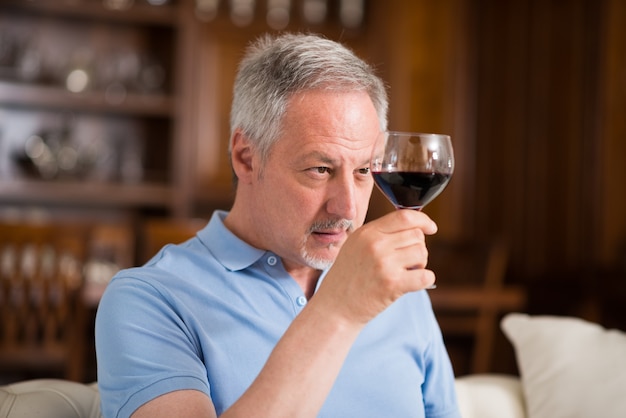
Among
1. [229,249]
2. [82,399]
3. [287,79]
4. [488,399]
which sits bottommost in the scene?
[488,399]

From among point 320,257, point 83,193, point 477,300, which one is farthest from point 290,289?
point 83,193

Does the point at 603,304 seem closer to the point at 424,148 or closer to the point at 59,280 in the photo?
the point at 59,280

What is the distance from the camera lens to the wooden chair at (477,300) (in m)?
3.11

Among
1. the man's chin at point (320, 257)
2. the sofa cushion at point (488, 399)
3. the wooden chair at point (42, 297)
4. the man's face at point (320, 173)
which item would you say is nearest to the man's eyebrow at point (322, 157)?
the man's face at point (320, 173)

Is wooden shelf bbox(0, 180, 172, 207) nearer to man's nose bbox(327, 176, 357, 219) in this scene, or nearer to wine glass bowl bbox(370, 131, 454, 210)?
man's nose bbox(327, 176, 357, 219)

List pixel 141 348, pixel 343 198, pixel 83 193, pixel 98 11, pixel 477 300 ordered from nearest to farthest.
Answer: pixel 141 348 < pixel 343 198 < pixel 477 300 < pixel 83 193 < pixel 98 11

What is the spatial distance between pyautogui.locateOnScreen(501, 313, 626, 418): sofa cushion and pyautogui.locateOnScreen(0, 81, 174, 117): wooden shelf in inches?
121

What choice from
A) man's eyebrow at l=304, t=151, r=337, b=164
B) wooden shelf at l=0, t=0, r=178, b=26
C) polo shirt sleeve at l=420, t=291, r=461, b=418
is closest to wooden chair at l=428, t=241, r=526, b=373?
polo shirt sleeve at l=420, t=291, r=461, b=418

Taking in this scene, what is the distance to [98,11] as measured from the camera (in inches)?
176

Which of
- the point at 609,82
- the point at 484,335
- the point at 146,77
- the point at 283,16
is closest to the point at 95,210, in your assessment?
the point at 146,77

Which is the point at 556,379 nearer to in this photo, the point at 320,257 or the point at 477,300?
the point at 320,257

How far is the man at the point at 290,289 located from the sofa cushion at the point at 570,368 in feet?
A: 1.00

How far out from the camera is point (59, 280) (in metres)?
2.71

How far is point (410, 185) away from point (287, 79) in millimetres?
378
